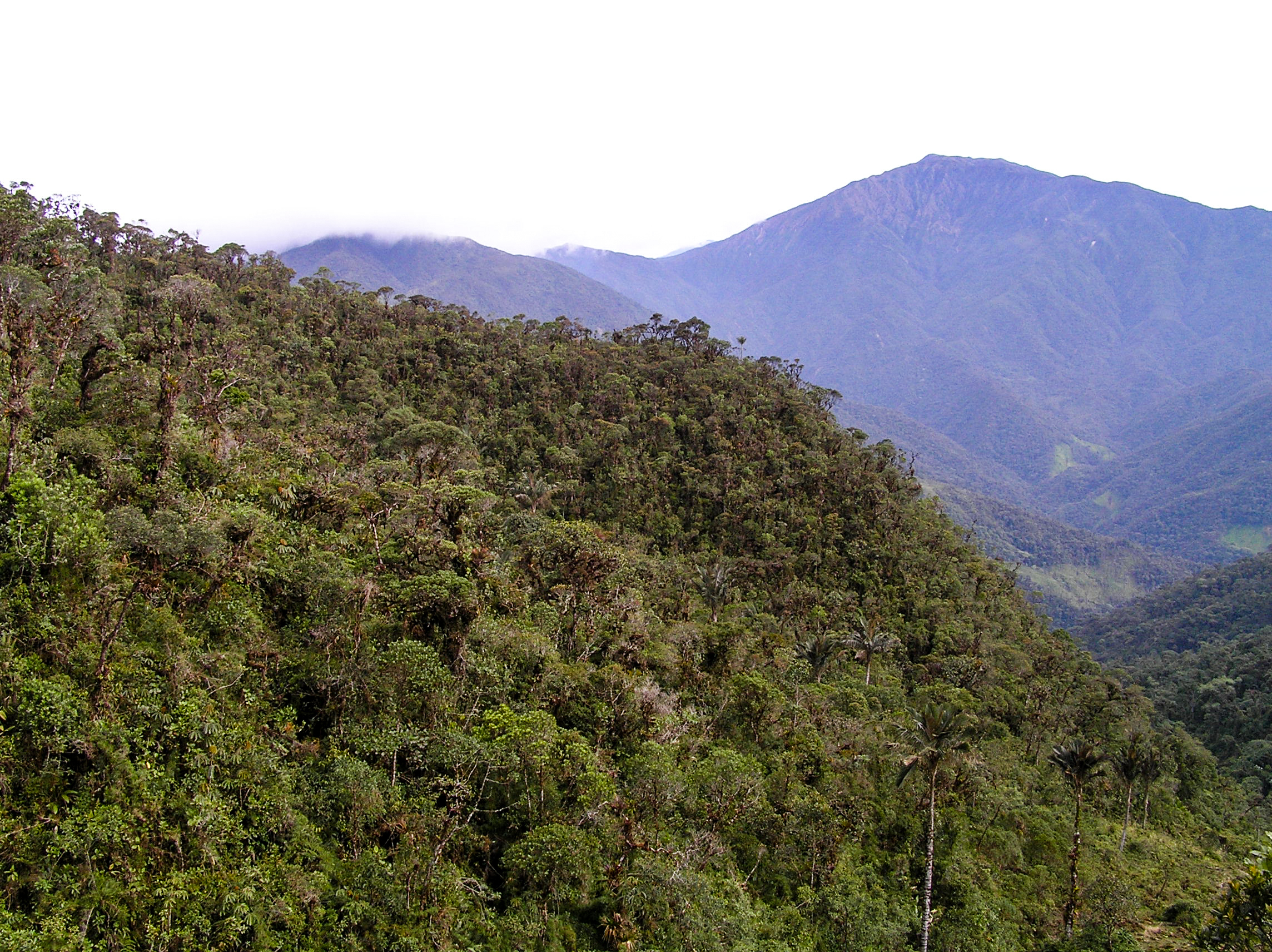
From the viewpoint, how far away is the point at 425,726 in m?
15.8

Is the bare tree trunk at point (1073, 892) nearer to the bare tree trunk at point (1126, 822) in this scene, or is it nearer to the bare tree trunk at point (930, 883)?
the bare tree trunk at point (930, 883)

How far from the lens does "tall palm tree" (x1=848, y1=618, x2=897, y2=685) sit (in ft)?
117

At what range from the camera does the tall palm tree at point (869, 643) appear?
35.6 metres

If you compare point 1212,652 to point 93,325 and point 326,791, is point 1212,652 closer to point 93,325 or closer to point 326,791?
point 326,791

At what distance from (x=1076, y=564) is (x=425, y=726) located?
217503 millimetres

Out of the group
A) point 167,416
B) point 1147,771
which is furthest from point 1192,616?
point 167,416

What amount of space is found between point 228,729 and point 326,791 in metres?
2.38

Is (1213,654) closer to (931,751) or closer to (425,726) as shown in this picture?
(931,751)

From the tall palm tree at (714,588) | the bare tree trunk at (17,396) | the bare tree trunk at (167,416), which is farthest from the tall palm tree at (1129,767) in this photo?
the bare tree trunk at (17,396)

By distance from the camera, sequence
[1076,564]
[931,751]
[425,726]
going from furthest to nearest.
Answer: [1076,564] < [931,751] < [425,726]

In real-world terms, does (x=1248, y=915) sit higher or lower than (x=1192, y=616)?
higher

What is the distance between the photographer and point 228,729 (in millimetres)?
12727

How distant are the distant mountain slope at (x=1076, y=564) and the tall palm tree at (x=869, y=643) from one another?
14347 centimetres

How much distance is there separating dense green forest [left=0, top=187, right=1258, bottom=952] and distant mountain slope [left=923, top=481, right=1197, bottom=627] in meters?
144
